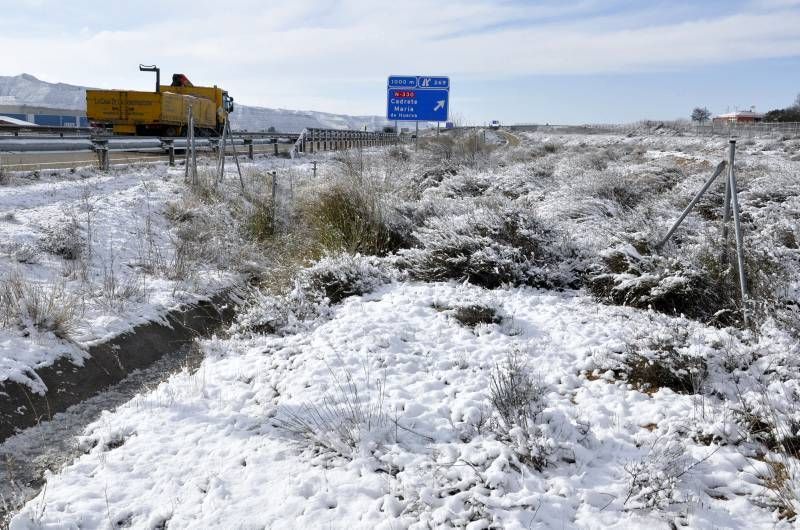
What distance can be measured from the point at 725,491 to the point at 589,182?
976 centimetres

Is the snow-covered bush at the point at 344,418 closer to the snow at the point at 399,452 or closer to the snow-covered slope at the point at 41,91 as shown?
the snow at the point at 399,452

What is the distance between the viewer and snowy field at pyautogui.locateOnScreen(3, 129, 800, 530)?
137 inches

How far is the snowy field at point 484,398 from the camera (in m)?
3.47

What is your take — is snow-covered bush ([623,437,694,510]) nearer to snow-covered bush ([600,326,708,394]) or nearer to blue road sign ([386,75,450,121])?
snow-covered bush ([600,326,708,394])

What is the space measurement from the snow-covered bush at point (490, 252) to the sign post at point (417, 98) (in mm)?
22953


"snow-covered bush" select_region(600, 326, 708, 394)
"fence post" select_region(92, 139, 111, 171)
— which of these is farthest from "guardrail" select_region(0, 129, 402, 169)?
"snow-covered bush" select_region(600, 326, 708, 394)

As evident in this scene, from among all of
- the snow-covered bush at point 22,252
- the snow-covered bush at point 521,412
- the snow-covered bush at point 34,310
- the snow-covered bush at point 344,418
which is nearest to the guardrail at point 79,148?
the snow-covered bush at point 22,252

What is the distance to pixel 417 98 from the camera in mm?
30594

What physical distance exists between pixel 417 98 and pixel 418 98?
0.05 meters

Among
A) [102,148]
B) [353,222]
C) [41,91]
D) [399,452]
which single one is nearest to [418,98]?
[102,148]

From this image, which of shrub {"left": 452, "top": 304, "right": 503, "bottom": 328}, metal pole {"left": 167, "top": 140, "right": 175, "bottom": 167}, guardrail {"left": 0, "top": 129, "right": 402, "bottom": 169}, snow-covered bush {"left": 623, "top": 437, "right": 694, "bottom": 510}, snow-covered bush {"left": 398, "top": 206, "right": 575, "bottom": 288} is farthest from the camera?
metal pole {"left": 167, "top": 140, "right": 175, "bottom": 167}

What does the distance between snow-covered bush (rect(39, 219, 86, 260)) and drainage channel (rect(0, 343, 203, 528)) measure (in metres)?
2.53

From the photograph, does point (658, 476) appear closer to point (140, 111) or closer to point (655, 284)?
point (655, 284)

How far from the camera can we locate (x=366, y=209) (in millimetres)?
9641
